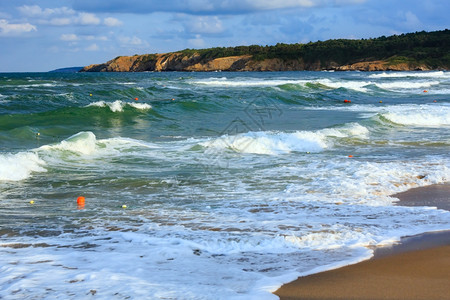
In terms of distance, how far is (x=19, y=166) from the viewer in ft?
31.8

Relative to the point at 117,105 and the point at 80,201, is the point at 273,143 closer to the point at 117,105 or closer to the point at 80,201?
the point at 80,201

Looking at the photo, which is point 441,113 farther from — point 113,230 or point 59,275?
point 59,275

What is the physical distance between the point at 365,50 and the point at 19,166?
106257 millimetres

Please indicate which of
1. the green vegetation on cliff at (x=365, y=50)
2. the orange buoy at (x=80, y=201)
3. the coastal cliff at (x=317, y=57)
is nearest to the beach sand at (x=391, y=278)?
the orange buoy at (x=80, y=201)

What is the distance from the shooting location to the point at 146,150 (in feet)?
40.5

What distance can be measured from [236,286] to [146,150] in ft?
27.6

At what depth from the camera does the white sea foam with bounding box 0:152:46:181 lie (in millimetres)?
9297

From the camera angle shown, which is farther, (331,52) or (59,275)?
(331,52)

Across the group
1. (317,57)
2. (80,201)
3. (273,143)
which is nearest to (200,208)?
(80,201)

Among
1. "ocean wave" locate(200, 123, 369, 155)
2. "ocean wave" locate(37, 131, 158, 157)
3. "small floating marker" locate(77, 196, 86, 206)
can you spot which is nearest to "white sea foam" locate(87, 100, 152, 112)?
"ocean wave" locate(37, 131, 158, 157)

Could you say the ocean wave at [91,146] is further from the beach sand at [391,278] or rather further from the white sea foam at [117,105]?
the white sea foam at [117,105]

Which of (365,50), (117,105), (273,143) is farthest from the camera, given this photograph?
(365,50)

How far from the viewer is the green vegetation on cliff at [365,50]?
9475cm

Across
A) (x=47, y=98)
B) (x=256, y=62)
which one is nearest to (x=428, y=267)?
(x=47, y=98)
